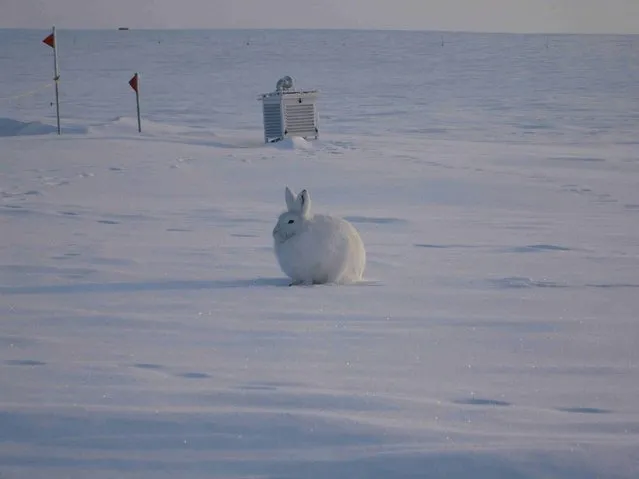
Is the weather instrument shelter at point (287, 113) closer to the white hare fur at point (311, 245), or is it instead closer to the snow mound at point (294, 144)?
the snow mound at point (294, 144)

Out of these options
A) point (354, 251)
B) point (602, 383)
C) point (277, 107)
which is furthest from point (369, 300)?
point (277, 107)

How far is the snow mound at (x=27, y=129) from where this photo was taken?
14625 mm

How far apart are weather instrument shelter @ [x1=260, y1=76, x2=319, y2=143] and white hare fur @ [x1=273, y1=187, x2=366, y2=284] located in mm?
8432

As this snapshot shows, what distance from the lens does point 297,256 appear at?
191 inches

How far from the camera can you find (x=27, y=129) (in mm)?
15438

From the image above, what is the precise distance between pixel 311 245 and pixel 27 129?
38.3 feet

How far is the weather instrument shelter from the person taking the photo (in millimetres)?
13266

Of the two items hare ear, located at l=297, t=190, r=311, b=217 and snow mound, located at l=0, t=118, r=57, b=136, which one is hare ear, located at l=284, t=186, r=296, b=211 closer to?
hare ear, located at l=297, t=190, r=311, b=217

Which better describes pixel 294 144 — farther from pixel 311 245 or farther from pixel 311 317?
pixel 311 317

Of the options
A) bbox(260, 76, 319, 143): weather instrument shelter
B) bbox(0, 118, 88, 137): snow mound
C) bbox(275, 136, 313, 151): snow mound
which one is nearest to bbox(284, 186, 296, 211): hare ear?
bbox(275, 136, 313, 151): snow mound

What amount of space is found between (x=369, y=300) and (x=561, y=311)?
0.89 m

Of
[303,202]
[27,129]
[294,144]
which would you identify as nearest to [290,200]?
[303,202]

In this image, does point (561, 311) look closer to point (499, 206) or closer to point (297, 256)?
point (297, 256)

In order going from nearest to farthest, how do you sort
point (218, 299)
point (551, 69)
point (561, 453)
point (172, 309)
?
1. point (561, 453)
2. point (172, 309)
3. point (218, 299)
4. point (551, 69)
